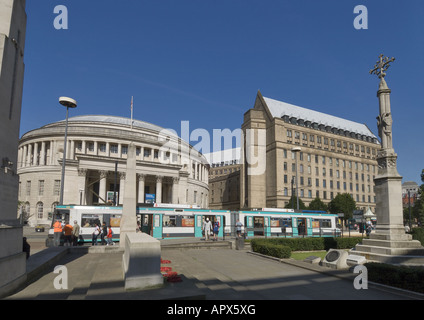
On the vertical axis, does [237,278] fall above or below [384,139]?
below

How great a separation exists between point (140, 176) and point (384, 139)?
5292 centimetres

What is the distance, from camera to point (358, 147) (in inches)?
3752

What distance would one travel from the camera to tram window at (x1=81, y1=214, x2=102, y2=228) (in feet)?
80.2

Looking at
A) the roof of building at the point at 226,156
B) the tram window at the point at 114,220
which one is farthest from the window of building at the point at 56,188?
the roof of building at the point at 226,156

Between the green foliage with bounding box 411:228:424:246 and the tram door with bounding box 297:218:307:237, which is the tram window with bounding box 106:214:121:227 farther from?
the green foliage with bounding box 411:228:424:246

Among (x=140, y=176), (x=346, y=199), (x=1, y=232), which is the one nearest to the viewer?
(x=1, y=232)

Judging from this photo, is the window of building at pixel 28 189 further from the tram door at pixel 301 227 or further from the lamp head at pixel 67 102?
the tram door at pixel 301 227

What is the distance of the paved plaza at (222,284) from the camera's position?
737cm

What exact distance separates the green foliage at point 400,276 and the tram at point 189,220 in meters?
17.6

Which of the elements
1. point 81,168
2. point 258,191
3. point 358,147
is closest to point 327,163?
point 358,147

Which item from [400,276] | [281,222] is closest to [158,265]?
[400,276]

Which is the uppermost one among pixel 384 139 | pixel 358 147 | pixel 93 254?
pixel 358 147
